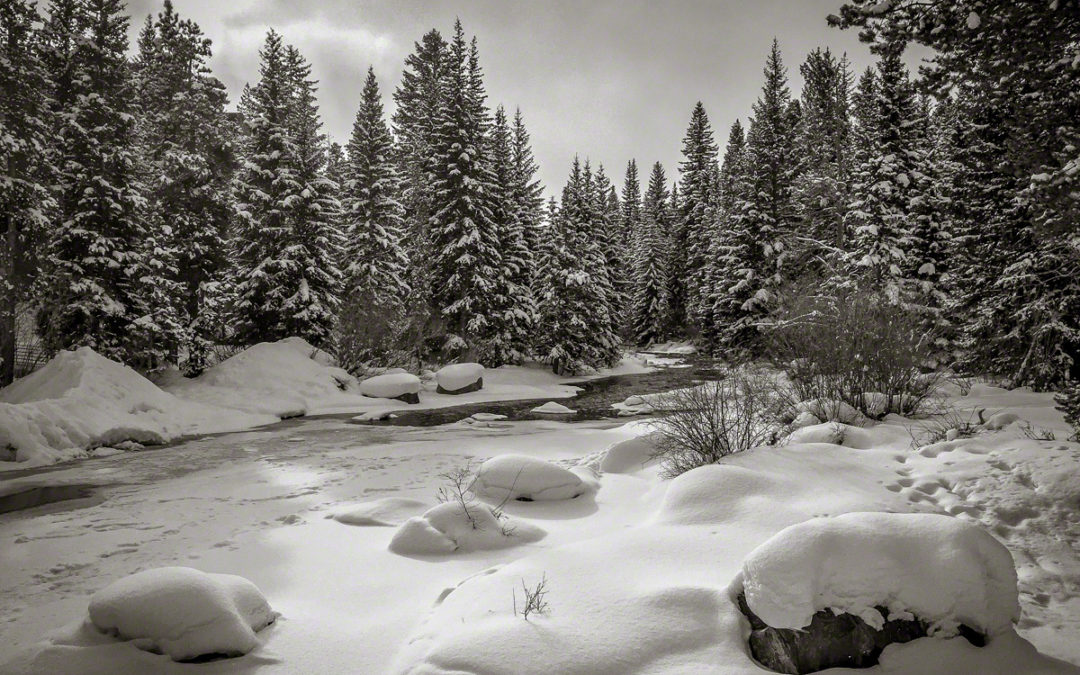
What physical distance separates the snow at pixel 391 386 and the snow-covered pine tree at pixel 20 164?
961cm

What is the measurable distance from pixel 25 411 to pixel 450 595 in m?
11.1

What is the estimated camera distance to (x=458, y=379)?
850 inches

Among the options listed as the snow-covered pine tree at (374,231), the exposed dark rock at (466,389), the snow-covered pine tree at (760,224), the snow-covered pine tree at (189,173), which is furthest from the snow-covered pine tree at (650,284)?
the snow-covered pine tree at (189,173)

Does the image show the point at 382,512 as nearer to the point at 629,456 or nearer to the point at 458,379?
the point at 629,456

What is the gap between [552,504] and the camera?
23.4 ft

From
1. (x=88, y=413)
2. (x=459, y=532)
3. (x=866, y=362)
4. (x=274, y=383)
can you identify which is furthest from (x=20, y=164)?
(x=866, y=362)

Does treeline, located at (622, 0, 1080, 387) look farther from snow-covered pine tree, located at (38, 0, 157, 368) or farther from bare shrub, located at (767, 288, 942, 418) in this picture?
snow-covered pine tree, located at (38, 0, 157, 368)

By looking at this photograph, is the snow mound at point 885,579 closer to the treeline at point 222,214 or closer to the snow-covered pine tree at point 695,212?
the treeline at point 222,214

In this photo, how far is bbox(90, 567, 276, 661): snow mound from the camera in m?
3.66

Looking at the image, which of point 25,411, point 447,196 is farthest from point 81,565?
point 447,196

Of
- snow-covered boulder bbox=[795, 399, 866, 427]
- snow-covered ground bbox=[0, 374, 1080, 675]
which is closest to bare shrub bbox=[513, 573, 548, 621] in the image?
snow-covered ground bbox=[0, 374, 1080, 675]

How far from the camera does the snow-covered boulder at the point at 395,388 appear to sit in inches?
774

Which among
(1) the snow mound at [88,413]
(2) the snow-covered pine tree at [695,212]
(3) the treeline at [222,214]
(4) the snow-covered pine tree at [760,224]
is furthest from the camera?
(2) the snow-covered pine tree at [695,212]

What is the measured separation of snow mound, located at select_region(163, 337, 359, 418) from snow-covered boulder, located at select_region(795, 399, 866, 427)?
1348cm
